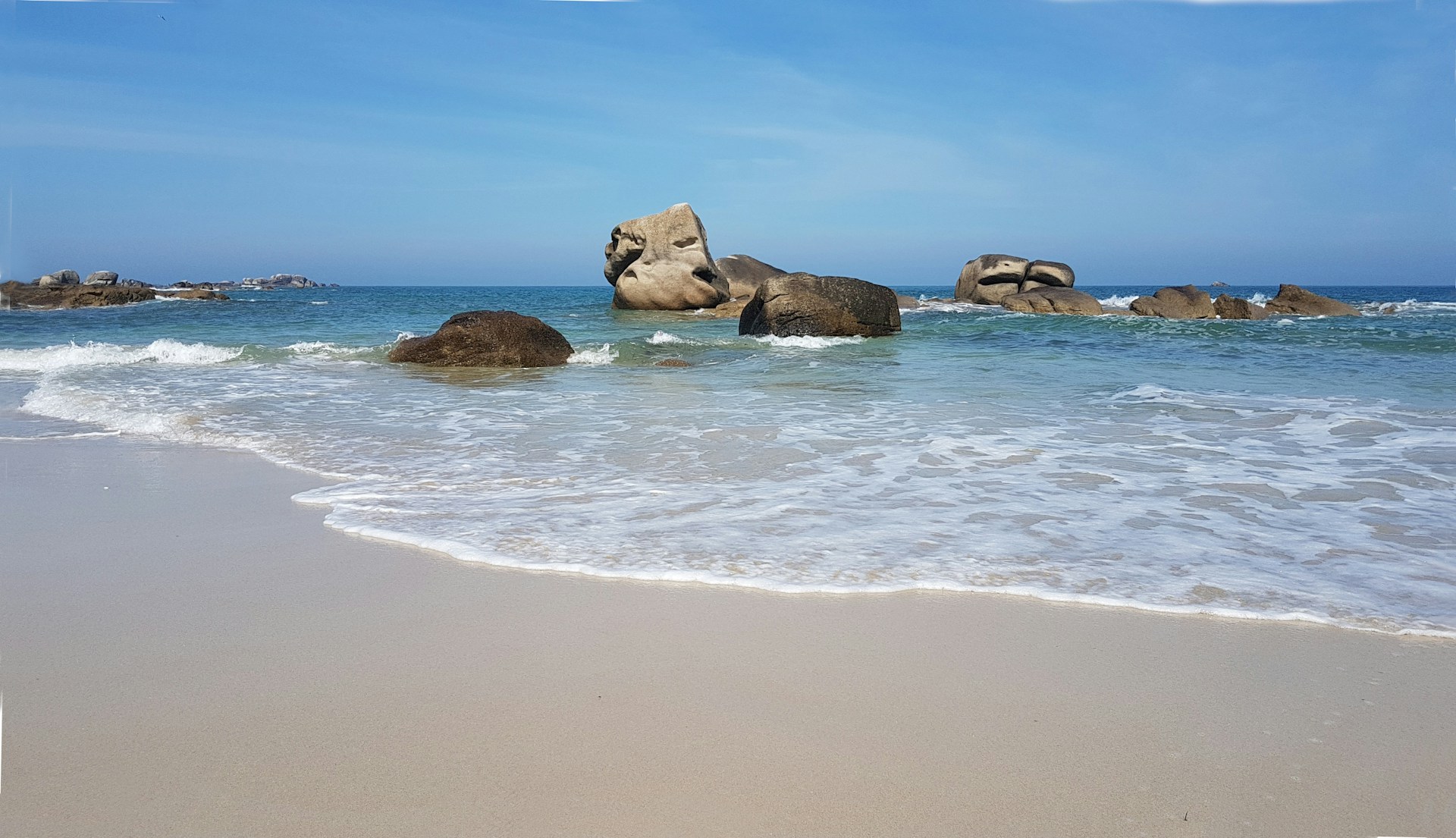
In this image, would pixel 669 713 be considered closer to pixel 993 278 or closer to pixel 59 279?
pixel 993 278

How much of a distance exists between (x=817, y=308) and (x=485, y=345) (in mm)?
6610

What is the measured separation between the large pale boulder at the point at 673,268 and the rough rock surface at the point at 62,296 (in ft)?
67.4

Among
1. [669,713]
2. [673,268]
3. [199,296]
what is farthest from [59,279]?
[669,713]

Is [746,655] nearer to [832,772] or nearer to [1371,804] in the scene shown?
[832,772]

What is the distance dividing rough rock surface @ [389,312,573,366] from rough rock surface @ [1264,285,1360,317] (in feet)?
73.5

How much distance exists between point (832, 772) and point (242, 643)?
1784 mm

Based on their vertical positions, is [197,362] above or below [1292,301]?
below

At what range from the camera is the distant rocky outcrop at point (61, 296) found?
31.2 metres

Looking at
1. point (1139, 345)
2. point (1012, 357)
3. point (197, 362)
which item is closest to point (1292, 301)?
point (1139, 345)

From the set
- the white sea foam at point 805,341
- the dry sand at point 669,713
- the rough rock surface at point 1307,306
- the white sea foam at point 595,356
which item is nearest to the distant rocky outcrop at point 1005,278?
the rough rock surface at point 1307,306

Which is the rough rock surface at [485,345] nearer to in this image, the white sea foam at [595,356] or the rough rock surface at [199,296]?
the white sea foam at [595,356]

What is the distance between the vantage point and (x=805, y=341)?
15.7 m

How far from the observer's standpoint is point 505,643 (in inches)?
104

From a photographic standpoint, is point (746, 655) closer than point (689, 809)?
No
